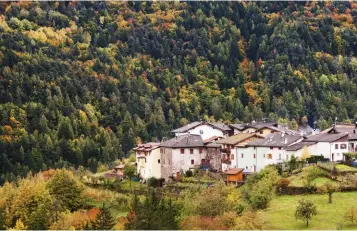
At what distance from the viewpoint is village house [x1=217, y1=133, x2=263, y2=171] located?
9631 cm

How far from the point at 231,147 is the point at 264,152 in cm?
492

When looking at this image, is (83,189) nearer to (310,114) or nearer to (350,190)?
(350,190)

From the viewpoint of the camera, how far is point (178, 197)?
3369 inches

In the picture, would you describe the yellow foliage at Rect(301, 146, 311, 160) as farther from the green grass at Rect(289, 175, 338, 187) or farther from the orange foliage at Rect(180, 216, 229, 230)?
the orange foliage at Rect(180, 216, 229, 230)

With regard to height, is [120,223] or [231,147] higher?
[231,147]

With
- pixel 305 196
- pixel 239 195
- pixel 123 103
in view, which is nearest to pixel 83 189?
pixel 239 195

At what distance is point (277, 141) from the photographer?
308ft

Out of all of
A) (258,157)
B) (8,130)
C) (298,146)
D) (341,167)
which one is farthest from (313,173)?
(8,130)

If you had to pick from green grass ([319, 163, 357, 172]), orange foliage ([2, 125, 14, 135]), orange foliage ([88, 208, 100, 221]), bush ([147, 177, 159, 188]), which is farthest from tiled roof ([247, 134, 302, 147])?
orange foliage ([2, 125, 14, 135])

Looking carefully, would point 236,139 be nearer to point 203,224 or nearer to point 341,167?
point 341,167

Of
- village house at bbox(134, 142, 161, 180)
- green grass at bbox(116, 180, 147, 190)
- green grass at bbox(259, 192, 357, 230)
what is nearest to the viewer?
green grass at bbox(259, 192, 357, 230)

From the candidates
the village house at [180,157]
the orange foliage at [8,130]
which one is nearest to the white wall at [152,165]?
the village house at [180,157]

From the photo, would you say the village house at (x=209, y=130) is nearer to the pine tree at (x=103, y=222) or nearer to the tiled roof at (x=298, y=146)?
the tiled roof at (x=298, y=146)

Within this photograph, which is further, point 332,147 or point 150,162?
point 150,162
